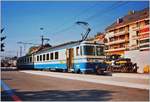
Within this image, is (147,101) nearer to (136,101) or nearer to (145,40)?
(136,101)

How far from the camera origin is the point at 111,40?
90000 millimetres

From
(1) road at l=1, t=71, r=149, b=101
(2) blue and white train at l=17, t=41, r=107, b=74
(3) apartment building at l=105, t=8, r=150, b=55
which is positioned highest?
(3) apartment building at l=105, t=8, r=150, b=55

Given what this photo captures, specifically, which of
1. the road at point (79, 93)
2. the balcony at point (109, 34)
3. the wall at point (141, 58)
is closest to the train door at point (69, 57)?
the wall at point (141, 58)

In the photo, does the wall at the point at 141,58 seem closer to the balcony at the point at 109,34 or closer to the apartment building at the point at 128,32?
the apartment building at the point at 128,32

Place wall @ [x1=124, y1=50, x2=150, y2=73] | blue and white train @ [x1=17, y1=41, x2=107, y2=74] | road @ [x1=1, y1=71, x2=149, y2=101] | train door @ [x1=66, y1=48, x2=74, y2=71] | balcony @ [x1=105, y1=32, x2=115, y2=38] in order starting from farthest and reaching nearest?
balcony @ [x1=105, y1=32, x2=115, y2=38]
wall @ [x1=124, y1=50, x2=150, y2=73]
train door @ [x1=66, y1=48, x2=74, y2=71]
blue and white train @ [x1=17, y1=41, x2=107, y2=74]
road @ [x1=1, y1=71, x2=149, y2=101]

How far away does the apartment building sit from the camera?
7019 centimetres

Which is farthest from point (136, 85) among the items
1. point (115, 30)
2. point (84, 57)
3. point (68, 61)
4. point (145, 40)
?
point (115, 30)

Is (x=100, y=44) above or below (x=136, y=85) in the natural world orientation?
above

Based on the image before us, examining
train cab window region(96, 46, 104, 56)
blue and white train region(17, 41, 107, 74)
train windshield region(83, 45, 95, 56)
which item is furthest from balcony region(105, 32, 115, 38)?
train windshield region(83, 45, 95, 56)

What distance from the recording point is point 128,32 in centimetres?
7888

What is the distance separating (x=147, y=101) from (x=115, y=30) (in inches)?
3031

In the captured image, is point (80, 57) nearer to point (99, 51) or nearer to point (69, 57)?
point (99, 51)

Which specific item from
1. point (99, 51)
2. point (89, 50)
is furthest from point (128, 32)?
point (89, 50)

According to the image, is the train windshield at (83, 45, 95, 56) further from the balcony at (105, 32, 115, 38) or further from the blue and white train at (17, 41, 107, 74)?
the balcony at (105, 32, 115, 38)
